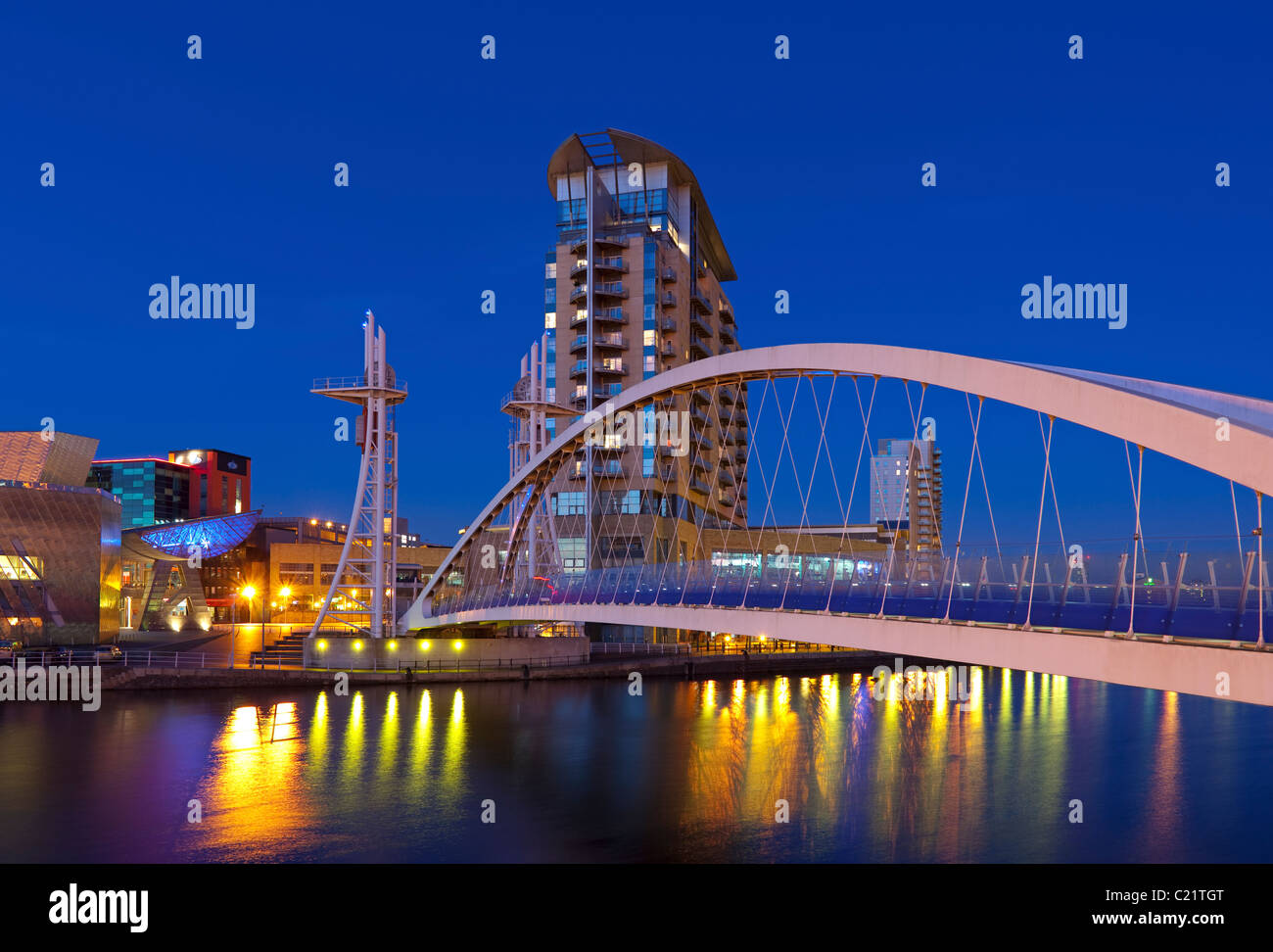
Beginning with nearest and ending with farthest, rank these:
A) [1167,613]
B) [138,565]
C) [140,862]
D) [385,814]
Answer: [1167,613] < [140,862] < [385,814] < [138,565]

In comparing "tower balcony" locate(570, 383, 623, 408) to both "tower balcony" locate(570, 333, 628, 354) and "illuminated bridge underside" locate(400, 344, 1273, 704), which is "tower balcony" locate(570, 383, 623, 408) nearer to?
"tower balcony" locate(570, 333, 628, 354)

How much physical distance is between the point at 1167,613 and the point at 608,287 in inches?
2384

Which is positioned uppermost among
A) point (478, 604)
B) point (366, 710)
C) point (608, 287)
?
point (608, 287)

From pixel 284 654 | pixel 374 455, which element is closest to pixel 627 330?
pixel 374 455

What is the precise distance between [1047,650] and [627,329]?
58.9m

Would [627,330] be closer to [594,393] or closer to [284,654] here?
[594,393]

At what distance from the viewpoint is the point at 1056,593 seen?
14.4 metres

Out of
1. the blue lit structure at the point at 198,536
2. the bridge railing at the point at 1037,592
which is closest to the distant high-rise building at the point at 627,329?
the blue lit structure at the point at 198,536

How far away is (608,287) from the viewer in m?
71.1

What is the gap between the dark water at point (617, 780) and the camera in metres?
21.3

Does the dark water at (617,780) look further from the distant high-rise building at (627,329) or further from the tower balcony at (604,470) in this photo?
the tower balcony at (604,470)
